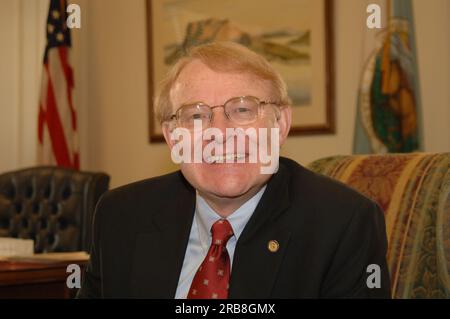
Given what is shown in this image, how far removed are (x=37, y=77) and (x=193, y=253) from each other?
4095 millimetres

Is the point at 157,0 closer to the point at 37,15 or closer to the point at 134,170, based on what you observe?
the point at 37,15

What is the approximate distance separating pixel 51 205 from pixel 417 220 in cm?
243

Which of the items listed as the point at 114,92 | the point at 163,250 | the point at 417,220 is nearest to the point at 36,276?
the point at 163,250

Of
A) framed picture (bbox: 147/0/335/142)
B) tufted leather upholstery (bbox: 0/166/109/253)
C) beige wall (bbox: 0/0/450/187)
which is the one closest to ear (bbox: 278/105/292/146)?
tufted leather upholstery (bbox: 0/166/109/253)

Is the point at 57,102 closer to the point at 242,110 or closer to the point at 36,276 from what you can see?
the point at 36,276

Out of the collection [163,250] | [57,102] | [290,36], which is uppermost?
[290,36]

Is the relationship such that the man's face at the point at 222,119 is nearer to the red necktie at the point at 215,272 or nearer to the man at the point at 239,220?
the man at the point at 239,220

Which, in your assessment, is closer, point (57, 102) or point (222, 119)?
point (222, 119)

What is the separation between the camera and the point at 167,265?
5.89 feet

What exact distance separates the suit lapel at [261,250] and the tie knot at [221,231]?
58mm

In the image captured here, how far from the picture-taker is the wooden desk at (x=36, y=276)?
2674 millimetres

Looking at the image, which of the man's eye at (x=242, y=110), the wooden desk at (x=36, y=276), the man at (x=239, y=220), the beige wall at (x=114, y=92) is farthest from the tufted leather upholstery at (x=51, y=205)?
the man's eye at (x=242, y=110)

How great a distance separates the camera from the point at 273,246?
1.70m

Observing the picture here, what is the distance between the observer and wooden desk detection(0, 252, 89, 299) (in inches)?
105
